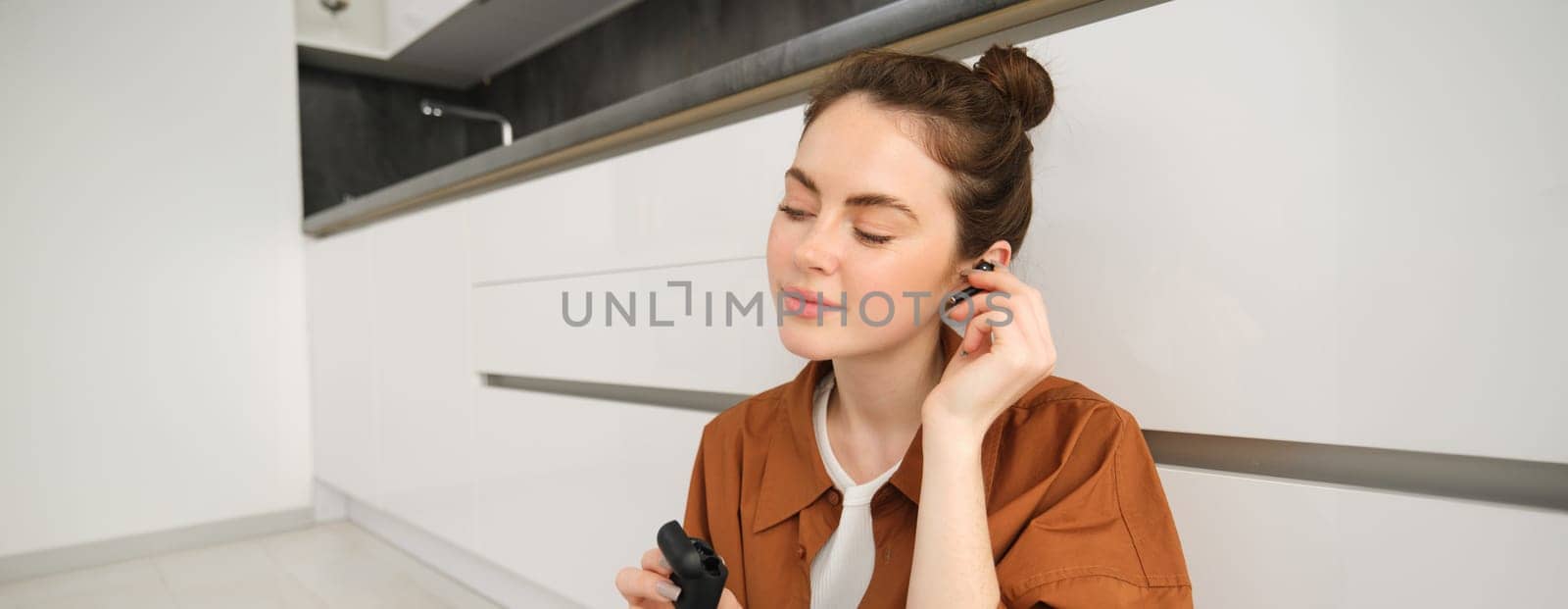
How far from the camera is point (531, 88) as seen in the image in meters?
2.66

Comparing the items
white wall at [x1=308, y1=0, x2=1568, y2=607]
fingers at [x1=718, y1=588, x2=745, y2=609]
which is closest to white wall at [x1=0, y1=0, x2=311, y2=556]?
white wall at [x1=308, y1=0, x2=1568, y2=607]

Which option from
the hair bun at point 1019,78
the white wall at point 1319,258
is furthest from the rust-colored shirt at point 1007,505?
the hair bun at point 1019,78

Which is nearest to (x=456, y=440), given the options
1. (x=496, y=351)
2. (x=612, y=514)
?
(x=496, y=351)

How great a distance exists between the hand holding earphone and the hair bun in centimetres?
15

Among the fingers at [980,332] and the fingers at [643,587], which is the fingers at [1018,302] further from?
the fingers at [643,587]

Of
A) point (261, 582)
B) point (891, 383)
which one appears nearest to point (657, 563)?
point (891, 383)

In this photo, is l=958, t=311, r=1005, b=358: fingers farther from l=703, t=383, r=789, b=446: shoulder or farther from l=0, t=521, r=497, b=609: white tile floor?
l=0, t=521, r=497, b=609: white tile floor

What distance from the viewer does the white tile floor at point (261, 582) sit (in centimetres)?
188

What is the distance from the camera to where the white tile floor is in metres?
1.88

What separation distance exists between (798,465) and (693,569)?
6.6 inches

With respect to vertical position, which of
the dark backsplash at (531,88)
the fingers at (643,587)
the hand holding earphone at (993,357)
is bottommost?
the fingers at (643,587)

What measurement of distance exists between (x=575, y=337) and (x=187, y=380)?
1.64 meters

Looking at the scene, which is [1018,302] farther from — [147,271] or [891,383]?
[147,271]

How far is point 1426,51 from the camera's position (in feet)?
1.87
